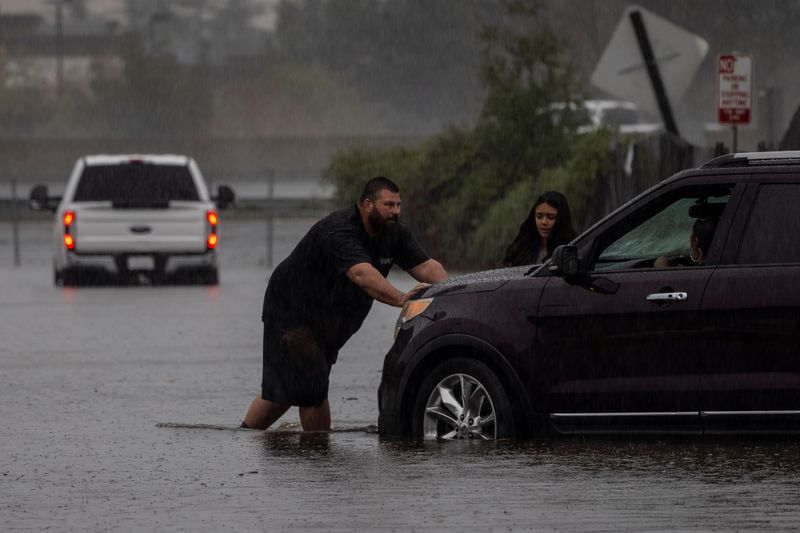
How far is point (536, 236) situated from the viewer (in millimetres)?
13102

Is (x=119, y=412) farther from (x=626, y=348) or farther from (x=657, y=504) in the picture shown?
(x=657, y=504)

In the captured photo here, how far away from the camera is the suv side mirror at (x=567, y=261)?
10.5 meters

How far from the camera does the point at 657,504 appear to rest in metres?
8.99

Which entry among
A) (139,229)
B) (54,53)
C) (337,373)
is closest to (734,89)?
(337,373)

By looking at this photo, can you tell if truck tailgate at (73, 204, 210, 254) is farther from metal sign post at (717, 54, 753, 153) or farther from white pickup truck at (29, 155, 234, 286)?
metal sign post at (717, 54, 753, 153)

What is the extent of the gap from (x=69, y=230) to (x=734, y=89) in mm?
9925

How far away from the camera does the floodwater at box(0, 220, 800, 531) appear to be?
28.8 ft

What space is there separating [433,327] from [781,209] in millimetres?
1846

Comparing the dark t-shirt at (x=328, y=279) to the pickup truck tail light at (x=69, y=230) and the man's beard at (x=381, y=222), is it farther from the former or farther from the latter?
the pickup truck tail light at (x=69, y=230)

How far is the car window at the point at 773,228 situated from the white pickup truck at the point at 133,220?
1780 centimetres

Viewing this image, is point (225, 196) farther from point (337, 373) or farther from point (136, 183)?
point (337, 373)

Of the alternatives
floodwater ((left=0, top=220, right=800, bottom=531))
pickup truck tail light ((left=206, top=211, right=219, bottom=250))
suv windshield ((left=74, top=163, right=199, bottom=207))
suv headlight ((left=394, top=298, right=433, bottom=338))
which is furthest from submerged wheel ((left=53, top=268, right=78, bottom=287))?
suv headlight ((left=394, top=298, right=433, bottom=338))

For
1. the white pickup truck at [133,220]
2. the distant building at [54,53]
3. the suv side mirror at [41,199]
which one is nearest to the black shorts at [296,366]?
the white pickup truck at [133,220]

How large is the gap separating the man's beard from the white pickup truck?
15891 mm
